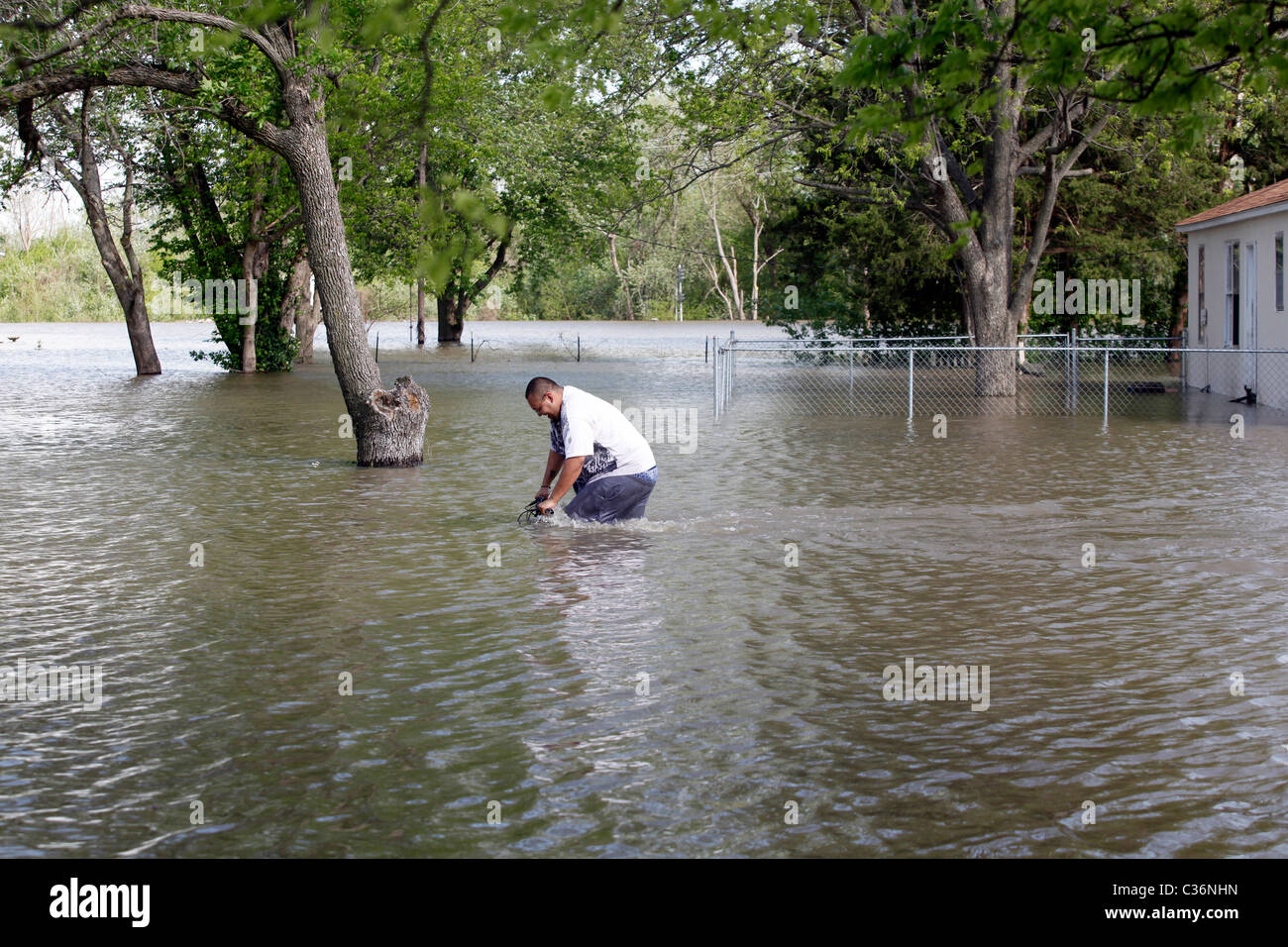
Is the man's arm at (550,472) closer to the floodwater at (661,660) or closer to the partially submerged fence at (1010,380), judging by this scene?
the floodwater at (661,660)

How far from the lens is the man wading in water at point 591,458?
1166 cm

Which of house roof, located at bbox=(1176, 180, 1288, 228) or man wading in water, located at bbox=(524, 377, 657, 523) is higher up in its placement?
house roof, located at bbox=(1176, 180, 1288, 228)

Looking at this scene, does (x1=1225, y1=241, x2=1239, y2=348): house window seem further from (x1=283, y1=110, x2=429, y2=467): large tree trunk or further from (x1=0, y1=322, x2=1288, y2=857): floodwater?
(x1=283, y1=110, x2=429, y2=467): large tree trunk

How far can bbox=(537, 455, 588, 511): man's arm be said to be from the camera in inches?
457

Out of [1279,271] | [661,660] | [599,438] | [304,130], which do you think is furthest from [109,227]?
[661,660]

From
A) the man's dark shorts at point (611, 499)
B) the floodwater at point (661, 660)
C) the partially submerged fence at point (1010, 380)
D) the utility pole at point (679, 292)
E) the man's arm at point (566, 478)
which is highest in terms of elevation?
the utility pole at point (679, 292)

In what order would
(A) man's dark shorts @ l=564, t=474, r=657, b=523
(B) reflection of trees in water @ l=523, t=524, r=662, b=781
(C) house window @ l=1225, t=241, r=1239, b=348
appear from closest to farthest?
1. (B) reflection of trees in water @ l=523, t=524, r=662, b=781
2. (A) man's dark shorts @ l=564, t=474, r=657, b=523
3. (C) house window @ l=1225, t=241, r=1239, b=348

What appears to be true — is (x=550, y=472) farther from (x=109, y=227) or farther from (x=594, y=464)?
(x=109, y=227)

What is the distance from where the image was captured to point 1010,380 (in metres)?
28.9

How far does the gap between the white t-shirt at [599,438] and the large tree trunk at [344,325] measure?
6081 millimetres

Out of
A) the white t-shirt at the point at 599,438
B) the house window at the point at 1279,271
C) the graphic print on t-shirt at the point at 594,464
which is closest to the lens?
the white t-shirt at the point at 599,438

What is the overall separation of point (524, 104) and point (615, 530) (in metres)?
35.8

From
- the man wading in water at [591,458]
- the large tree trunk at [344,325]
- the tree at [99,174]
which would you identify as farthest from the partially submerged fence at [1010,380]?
the tree at [99,174]

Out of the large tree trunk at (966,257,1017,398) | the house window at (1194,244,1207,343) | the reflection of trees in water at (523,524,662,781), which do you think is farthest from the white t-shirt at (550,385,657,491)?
the house window at (1194,244,1207,343)
